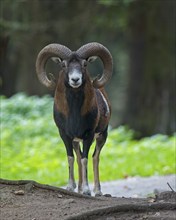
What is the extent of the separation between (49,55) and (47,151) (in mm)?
10652

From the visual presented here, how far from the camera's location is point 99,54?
10625 millimetres

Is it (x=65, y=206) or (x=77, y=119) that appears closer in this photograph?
(x=65, y=206)

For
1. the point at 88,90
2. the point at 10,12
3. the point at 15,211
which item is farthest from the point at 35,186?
the point at 10,12

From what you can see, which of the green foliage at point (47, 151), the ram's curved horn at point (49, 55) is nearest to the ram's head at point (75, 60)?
the ram's curved horn at point (49, 55)

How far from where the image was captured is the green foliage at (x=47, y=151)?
17906 mm

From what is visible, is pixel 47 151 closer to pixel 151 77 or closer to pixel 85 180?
pixel 85 180

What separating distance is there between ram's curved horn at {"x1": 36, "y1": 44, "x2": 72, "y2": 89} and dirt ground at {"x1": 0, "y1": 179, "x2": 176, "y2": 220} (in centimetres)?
165

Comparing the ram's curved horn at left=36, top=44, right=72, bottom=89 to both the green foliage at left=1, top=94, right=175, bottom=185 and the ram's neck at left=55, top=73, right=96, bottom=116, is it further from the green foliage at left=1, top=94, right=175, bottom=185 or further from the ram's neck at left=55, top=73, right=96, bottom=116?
the green foliage at left=1, top=94, right=175, bottom=185

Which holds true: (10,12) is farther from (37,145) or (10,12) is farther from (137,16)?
(37,145)

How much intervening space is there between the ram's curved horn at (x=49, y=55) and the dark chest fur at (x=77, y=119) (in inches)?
15.0

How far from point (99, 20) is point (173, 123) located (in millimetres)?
5598

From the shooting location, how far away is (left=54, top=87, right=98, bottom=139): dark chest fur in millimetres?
10539

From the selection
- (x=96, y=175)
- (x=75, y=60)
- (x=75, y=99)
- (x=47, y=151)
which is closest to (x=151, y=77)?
(x=47, y=151)

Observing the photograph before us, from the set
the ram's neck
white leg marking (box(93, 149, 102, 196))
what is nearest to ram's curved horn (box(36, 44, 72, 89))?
the ram's neck
